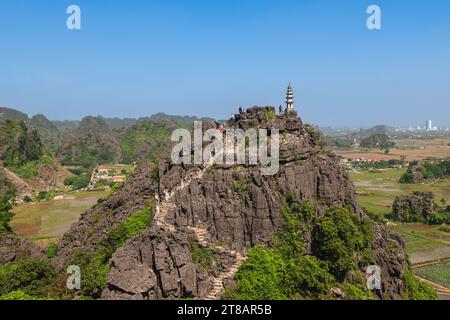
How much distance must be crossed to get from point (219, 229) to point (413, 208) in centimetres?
5752

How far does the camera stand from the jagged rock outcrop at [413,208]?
252 ft

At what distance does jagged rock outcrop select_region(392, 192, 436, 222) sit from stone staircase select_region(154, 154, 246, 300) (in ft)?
181

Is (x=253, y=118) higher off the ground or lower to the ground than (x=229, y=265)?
higher

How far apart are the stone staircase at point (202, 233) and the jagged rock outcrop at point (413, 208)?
181 ft

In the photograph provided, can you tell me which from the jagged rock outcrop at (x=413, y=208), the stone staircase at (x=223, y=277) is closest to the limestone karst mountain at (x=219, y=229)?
the stone staircase at (x=223, y=277)

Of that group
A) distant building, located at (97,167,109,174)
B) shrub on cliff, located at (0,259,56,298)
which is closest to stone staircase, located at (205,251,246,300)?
shrub on cliff, located at (0,259,56,298)

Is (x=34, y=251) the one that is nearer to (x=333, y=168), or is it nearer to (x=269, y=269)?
(x=269, y=269)

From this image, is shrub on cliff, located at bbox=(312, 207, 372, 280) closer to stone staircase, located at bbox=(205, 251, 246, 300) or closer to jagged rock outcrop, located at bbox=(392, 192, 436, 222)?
stone staircase, located at bbox=(205, 251, 246, 300)

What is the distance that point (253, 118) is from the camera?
3938 cm

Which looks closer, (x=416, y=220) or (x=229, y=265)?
(x=229, y=265)

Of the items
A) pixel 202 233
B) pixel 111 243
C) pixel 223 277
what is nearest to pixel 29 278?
pixel 111 243

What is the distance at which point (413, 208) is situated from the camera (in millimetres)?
77062

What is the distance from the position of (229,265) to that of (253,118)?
50.0 ft
